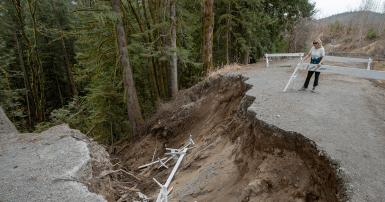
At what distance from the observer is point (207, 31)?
1102 centimetres

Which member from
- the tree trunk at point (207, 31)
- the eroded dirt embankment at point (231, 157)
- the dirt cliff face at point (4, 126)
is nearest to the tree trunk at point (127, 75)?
the eroded dirt embankment at point (231, 157)

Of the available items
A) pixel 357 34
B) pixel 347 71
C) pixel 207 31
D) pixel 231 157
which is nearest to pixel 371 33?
pixel 357 34

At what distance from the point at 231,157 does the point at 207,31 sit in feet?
26.8

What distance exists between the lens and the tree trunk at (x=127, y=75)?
31.8 ft

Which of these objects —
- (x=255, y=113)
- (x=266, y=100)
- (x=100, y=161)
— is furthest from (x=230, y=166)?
(x=100, y=161)

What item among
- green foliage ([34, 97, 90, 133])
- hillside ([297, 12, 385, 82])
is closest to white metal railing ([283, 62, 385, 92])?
green foliage ([34, 97, 90, 133])

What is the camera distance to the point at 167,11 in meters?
Answer: 11.0

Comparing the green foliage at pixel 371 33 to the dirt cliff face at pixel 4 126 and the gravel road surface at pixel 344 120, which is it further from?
the dirt cliff face at pixel 4 126

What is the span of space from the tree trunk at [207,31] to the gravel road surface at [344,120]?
16.8 feet

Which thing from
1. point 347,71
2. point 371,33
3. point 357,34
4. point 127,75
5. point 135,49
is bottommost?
point 127,75

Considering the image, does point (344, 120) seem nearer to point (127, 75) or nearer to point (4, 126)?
point (127, 75)

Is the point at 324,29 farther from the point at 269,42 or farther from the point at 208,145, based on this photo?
the point at 208,145

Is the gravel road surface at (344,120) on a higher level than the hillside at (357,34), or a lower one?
lower

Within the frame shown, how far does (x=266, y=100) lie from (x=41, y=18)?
28919 mm
